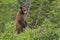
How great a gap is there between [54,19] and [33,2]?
207 inches

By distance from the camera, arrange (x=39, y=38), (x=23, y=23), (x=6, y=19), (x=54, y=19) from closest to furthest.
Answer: (x=39, y=38) < (x=54, y=19) < (x=23, y=23) < (x=6, y=19)

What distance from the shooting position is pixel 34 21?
42.9ft

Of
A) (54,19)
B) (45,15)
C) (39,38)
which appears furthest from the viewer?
(45,15)

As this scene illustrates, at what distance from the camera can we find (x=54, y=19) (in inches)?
342

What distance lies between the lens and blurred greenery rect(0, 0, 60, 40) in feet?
22.6

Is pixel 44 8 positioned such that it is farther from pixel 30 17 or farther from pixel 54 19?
pixel 54 19

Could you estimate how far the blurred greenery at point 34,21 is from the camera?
6875mm

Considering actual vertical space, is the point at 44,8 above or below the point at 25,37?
below

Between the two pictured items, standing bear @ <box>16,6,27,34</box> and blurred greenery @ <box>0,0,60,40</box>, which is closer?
blurred greenery @ <box>0,0,60,40</box>

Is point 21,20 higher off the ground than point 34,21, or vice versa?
point 21,20

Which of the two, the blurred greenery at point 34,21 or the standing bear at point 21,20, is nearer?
the blurred greenery at point 34,21

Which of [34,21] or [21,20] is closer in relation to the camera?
[21,20]

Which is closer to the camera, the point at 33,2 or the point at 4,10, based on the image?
the point at 4,10

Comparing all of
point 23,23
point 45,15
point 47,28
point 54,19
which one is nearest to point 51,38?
point 47,28
